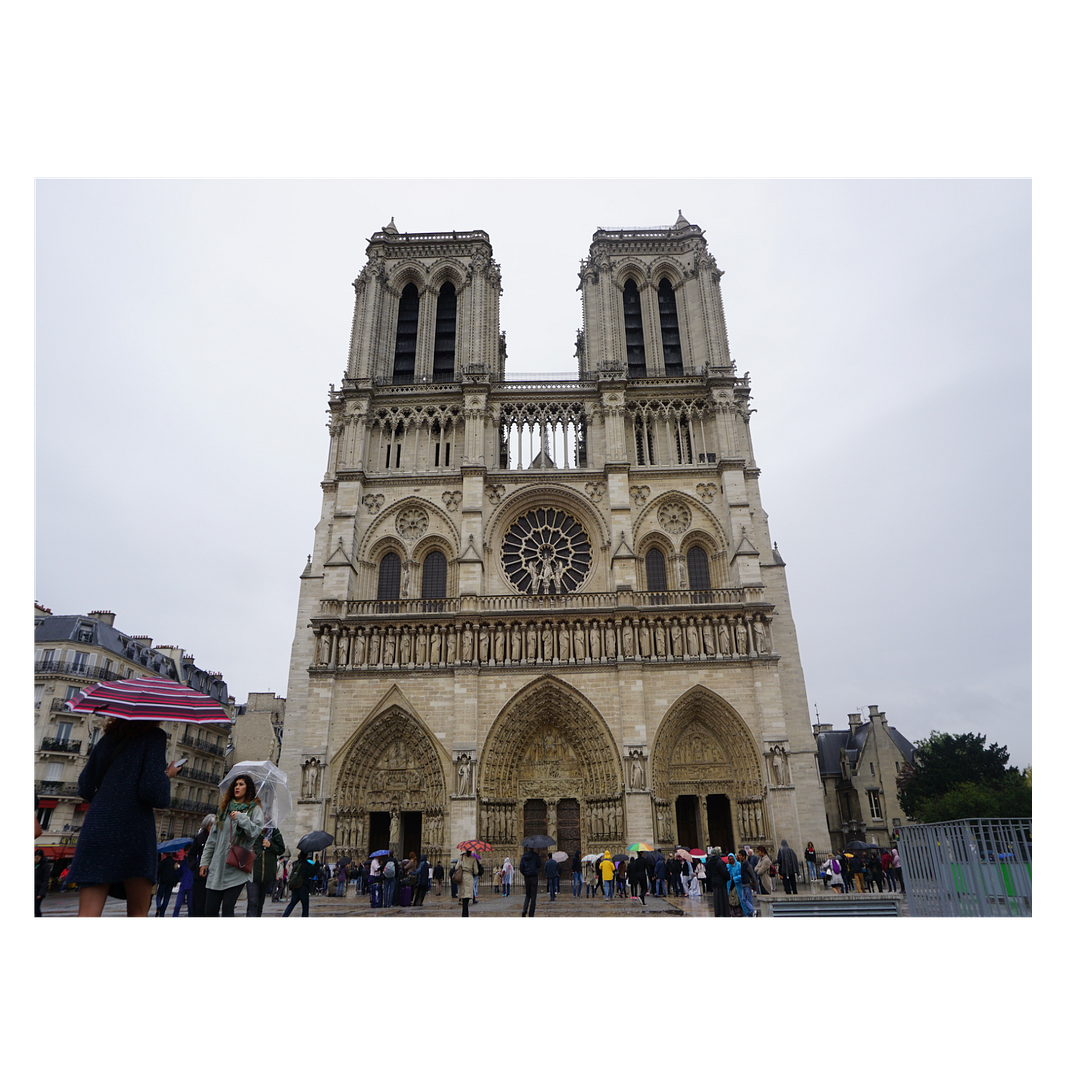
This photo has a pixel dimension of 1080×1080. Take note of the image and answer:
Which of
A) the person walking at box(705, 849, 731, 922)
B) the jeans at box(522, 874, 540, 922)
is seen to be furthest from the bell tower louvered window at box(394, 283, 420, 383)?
the person walking at box(705, 849, 731, 922)

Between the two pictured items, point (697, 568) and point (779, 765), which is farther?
point (697, 568)

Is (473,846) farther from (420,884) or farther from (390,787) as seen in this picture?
(390,787)

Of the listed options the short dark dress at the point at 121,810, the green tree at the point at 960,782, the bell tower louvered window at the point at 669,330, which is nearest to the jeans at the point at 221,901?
the short dark dress at the point at 121,810

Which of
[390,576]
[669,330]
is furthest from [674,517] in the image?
[390,576]

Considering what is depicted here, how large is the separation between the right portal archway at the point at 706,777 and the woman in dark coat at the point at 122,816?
17904 mm

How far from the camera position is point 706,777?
845 inches

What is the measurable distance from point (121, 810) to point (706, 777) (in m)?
19.5

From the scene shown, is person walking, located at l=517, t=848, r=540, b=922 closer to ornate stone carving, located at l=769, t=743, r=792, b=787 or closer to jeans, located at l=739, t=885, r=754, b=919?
jeans, located at l=739, t=885, r=754, b=919

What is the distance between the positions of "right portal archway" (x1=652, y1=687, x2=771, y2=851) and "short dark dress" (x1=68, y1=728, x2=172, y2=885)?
17.9m

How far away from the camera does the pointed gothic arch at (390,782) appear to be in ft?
68.5

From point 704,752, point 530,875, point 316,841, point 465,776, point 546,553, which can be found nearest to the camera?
point 530,875

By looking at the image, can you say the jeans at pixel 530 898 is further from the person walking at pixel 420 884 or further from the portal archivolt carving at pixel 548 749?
the portal archivolt carving at pixel 548 749

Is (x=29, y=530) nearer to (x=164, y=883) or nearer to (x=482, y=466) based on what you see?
(x=164, y=883)
